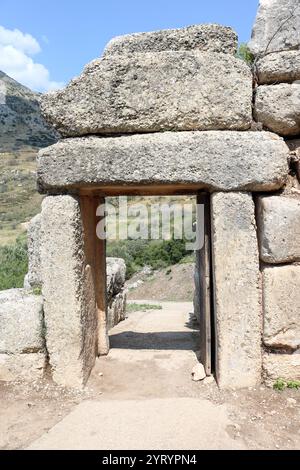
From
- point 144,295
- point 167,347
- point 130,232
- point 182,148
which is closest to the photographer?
point 182,148

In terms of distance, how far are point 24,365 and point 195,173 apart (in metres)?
2.48

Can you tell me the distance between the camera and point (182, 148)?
368 centimetres

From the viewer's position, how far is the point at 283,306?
145 inches

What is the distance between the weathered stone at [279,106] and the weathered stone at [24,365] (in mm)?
3128

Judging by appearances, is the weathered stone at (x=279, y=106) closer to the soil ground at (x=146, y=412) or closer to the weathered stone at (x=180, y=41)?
the weathered stone at (x=180, y=41)

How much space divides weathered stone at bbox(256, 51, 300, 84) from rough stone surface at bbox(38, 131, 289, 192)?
0.56 m

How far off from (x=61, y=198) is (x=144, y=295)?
10.6m

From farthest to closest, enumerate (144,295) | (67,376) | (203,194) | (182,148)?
1. (144,295)
2. (203,194)
3. (67,376)
4. (182,148)

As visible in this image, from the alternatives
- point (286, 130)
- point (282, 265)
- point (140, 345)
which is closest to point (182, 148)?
point (286, 130)

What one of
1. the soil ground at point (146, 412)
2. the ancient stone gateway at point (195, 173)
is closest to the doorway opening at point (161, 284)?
the soil ground at point (146, 412)

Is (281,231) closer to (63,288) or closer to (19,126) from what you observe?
(63,288)

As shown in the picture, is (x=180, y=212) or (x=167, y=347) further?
(x=180, y=212)

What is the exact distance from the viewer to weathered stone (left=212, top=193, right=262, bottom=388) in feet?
12.1

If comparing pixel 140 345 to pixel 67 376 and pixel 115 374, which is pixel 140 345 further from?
pixel 67 376
